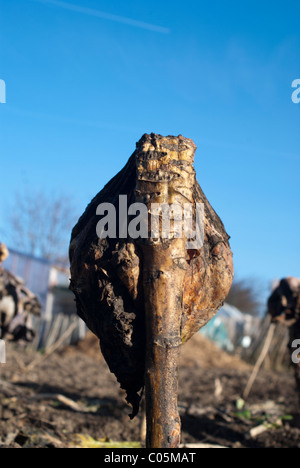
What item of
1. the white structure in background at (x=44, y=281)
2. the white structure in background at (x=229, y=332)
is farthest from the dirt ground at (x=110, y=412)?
the white structure in background at (x=229, y=332)

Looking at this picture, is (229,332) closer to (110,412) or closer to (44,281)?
(44,281)

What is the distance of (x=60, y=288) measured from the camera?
20.3m

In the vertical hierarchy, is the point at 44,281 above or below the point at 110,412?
above

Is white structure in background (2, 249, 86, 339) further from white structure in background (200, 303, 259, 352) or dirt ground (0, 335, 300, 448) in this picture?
dirt ground (0, 335, 300, 448)

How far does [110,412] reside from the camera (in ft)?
22.5

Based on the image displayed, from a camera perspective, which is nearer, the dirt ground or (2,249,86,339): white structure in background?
the dirt ground

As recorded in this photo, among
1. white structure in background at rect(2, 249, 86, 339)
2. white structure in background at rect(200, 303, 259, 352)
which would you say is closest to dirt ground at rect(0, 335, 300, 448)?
white structure in background at rect(2, 249, 86, 339)

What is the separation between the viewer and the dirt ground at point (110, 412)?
5.27 meters

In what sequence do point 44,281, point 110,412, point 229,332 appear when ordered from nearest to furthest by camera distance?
1. point 110,412
2. point 44,281
3. point 229,332

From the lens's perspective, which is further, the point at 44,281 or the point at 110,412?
the point at 44,281

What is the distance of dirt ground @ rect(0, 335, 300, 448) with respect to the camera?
5.27 meters

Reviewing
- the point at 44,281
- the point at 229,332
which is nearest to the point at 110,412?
the point at 44,281
